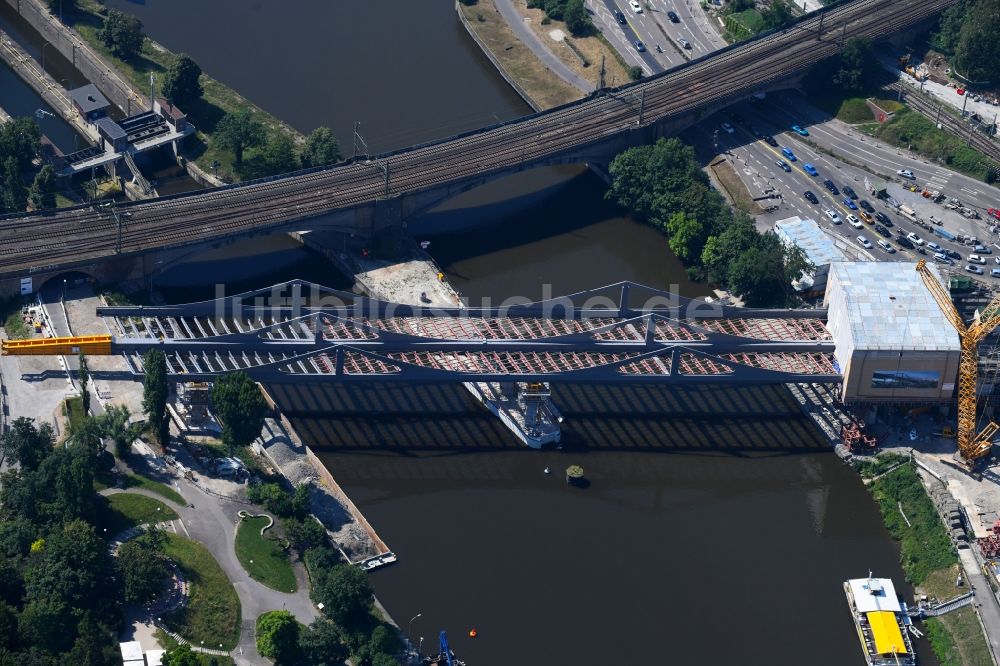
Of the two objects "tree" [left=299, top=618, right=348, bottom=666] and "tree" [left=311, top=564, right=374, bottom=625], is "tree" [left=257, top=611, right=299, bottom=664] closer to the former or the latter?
"tree" [left=299, top=618, right=348, bottom=666]

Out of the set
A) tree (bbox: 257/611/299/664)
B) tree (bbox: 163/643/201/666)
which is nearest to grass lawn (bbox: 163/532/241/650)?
tree (bbox: 257/611/299/664)

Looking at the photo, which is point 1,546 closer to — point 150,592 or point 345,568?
point 150,592

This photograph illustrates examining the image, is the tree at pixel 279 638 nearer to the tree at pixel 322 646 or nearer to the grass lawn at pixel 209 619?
the tree at pixel 322 646

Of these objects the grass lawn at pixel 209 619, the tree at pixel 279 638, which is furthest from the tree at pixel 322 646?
the grass lawn at pixel 209 619

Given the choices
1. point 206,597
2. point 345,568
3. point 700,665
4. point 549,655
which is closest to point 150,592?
point 206,597

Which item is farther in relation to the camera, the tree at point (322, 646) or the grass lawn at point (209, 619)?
the grass lawn at point (209, 619)

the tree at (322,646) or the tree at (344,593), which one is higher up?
the tree at (344,593)
